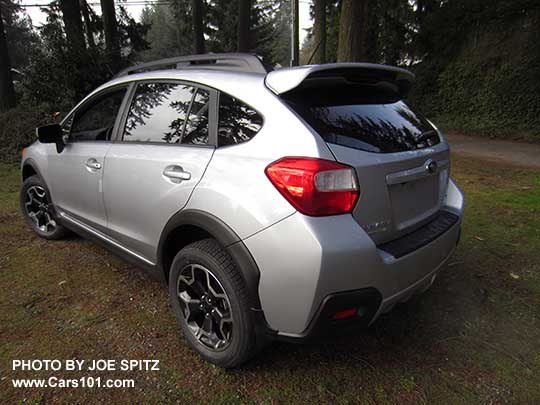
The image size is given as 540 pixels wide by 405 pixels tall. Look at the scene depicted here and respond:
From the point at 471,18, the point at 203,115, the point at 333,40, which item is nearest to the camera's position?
the point at 203,115

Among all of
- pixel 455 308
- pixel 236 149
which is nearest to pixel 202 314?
pixel 236 149

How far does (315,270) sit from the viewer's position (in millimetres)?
1671

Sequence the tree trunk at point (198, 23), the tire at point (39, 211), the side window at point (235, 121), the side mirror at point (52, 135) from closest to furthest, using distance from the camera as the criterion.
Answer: the side window at point (235, 121) → the side mirror at point (52, 135) → the tire at point (39, 211) → the tree trunk at point (198, 23)

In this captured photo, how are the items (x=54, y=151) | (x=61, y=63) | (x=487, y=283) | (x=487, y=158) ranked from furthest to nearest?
(x=61, y=63)
(x=487, y=158)
(x=54, y=151)
(x=487, y=283)

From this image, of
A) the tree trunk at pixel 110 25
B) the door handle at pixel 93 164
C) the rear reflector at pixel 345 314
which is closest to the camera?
the rear reflector at pixel 345 314

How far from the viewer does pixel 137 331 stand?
8.14 ft

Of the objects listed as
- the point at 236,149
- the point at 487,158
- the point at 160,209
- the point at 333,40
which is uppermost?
the point at 333,40

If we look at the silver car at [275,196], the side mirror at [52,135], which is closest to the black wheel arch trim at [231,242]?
the silver car at [275,196]

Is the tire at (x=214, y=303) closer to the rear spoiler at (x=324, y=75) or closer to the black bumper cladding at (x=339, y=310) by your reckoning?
the black bumper cladding at (x=339, y=310)

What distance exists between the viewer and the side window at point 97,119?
118 inches

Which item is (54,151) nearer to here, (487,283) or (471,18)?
(487,283)

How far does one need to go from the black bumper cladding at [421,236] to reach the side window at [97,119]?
7.32 feet

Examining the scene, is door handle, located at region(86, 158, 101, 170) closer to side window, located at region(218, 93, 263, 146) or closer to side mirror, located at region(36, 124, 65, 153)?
side mirror, located at region(36, 124, 65, 153)

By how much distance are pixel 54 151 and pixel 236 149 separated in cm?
231
